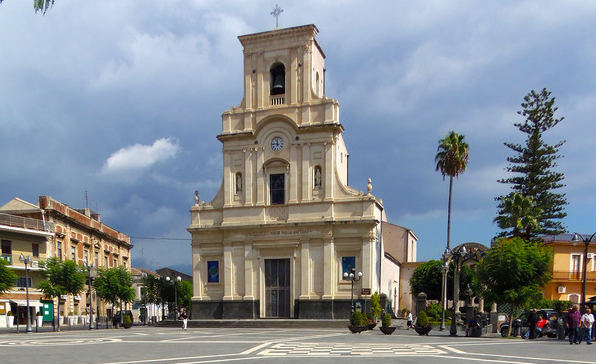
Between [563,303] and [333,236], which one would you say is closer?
[333,236]

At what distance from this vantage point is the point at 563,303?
165 ft

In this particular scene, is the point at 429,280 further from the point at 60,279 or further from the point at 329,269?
the point at 60,279

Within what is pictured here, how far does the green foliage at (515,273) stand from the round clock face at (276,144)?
21.2m

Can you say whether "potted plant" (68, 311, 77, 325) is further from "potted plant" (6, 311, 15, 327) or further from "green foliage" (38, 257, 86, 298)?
"green foliage" (38, 257, 86, 298)

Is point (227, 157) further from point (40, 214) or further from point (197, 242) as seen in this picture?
point (40, 214)

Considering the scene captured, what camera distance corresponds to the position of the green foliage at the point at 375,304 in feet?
143

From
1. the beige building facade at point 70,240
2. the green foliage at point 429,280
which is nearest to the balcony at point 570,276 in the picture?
the green foliage at point 429,280

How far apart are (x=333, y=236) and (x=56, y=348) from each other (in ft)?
87.9

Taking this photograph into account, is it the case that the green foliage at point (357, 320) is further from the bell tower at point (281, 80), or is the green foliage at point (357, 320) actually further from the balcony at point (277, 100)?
the balcony at point (277, 100)

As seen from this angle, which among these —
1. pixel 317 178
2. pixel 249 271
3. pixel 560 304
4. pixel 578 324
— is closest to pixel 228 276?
pixel 249 271

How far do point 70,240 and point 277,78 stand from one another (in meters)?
26.8

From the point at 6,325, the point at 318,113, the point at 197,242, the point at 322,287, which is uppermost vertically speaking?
the point at 318,113

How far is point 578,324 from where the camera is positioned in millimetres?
23922
